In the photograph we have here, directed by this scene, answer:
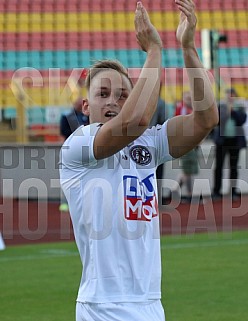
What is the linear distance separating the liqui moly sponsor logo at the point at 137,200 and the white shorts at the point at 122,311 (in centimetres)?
39

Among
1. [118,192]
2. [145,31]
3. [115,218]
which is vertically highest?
[145,31]

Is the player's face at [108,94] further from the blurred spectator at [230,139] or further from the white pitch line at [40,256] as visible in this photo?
the blurred spectator at [230,139]

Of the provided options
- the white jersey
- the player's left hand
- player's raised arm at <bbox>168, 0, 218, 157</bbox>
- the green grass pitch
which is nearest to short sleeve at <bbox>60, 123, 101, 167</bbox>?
the white jersey

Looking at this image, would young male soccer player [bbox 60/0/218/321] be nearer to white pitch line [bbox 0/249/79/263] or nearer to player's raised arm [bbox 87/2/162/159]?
player's raised arm [bbox 87/2/162/159]

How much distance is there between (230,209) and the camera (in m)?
16.5

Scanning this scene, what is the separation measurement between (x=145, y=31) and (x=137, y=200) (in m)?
0.77

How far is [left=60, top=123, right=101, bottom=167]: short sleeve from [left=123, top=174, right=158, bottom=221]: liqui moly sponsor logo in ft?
0.64

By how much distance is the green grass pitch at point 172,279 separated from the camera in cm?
792

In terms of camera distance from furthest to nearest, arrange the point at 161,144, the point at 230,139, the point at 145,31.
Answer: the point at 230,139 → the point at 161,144 → the point at 145,31

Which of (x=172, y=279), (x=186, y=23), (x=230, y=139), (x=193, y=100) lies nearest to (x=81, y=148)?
(x=193, y=100)

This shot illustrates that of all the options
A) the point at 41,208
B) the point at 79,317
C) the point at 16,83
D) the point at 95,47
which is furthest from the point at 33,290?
the point at 95,47

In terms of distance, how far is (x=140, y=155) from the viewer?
160 inches

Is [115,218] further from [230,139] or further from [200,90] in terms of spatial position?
[230,139]

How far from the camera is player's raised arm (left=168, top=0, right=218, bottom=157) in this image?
3.77 meters
